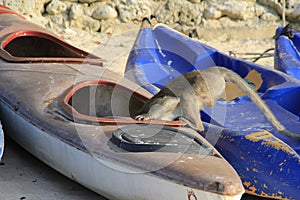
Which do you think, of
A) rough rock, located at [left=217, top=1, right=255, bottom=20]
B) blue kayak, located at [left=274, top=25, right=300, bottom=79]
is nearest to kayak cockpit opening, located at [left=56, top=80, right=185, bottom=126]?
blue kayak, located at [left=274, top=25, right=300, bottom=79]

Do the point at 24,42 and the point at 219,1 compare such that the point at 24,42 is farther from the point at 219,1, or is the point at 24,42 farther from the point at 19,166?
the point at 219,1

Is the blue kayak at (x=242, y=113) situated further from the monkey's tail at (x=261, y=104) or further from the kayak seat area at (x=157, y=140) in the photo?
the kayak seat area at (x=157, y=140)

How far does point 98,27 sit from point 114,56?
1.01m

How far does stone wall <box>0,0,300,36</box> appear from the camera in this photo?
695 centimetres

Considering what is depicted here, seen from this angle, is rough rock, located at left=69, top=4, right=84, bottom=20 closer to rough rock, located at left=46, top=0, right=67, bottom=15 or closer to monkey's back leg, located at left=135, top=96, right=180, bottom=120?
rough rock, located at left=46, top=0, right=67, bottom=15

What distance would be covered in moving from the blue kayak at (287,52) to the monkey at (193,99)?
836 millimetres

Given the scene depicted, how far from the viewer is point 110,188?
321 centimetres

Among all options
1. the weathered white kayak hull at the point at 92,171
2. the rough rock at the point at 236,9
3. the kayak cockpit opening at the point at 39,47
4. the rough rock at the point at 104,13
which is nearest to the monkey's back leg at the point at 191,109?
the weathered white kayak hull at the point at 92,171

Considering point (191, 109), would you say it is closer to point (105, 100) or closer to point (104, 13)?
point (105, 100)

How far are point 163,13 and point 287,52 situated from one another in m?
2.52

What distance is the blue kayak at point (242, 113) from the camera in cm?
331

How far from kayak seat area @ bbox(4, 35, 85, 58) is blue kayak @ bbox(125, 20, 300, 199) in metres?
0.62

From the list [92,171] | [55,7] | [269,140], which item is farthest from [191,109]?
[55,7]

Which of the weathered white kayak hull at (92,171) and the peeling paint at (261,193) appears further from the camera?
the peeling paint at (261,193)
